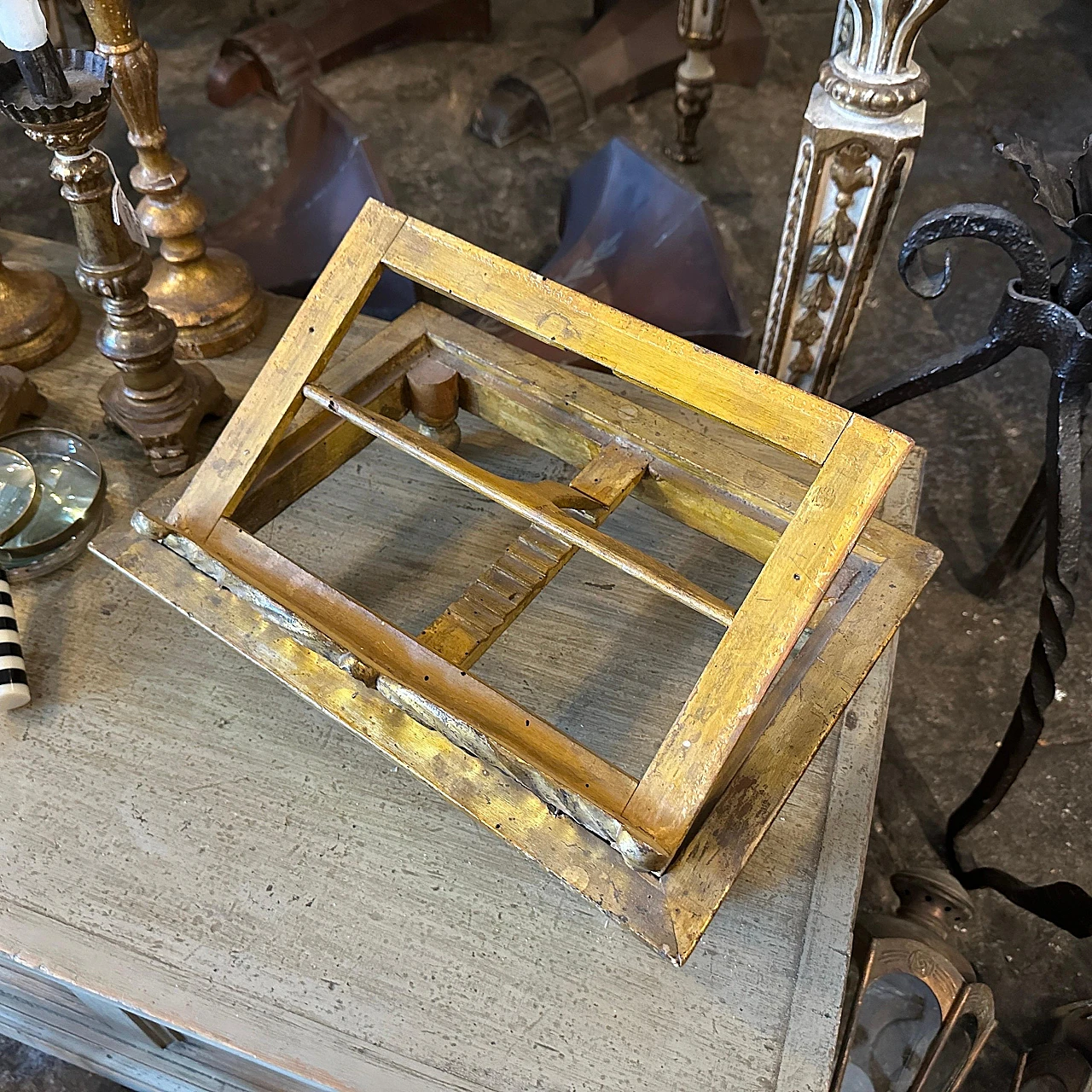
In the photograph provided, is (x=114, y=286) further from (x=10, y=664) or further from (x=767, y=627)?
(x=767, y=627)

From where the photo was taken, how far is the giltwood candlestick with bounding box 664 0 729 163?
81.0 inches

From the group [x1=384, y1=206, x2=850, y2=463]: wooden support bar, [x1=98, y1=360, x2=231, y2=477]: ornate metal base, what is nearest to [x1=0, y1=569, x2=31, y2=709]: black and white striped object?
[x1=98, y1=360, x2=231, y2=477]: ornate metal base

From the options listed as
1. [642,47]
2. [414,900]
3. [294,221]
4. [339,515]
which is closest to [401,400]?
[339,515]

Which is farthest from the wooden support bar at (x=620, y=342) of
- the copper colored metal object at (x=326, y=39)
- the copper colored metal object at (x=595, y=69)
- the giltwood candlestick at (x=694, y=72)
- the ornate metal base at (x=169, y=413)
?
the copper colored metal object at (x=326, y=39)

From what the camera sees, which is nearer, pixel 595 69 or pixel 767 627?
pixel 767 627

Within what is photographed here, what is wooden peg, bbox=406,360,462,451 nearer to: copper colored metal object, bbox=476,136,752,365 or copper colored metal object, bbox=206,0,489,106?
copper colored metal object, bbox=476,136,752,365

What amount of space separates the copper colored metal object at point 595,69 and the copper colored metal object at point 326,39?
14.2 inches

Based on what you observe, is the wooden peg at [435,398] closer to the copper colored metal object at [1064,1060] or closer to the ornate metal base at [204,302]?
the ornate metal base at [204,302]

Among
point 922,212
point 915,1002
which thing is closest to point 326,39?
point 922,212

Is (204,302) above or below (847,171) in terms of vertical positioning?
below

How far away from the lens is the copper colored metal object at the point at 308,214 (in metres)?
1.71

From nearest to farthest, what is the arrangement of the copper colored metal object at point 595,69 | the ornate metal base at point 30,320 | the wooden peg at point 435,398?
the wooden peg at point 435,398 → the ornate metal base at point 30,320 → the copper colored metal object at point 595,69

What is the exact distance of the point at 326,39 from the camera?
8.60 feet

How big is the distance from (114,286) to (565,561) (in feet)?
1.92
